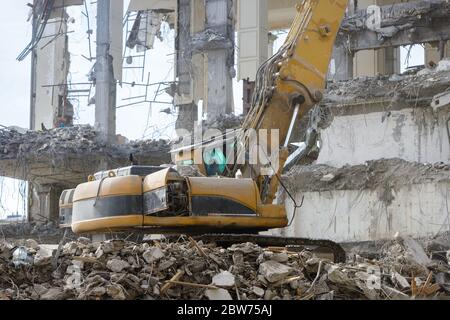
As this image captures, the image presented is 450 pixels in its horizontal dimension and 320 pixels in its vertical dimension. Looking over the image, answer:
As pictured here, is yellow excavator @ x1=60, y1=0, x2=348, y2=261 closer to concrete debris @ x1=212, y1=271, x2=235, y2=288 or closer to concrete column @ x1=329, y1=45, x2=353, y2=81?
concrete debris @ x1=212, y1=271, x2=235, y2=288

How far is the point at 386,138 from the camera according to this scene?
18.8m

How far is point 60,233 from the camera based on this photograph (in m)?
24.3

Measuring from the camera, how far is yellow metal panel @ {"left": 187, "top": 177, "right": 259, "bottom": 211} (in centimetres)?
1052

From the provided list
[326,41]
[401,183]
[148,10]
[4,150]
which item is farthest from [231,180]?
[148,10]

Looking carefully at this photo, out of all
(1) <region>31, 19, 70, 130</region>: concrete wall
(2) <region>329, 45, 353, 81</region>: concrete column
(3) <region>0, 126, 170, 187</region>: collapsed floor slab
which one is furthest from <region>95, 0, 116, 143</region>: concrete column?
(2) <region>329, 45, 353, 81</region>: concrete column

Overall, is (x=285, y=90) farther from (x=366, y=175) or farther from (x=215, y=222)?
(x=366, y=175)

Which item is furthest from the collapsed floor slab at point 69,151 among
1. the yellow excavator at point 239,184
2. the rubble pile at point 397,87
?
the yellow excavator at point 239,184

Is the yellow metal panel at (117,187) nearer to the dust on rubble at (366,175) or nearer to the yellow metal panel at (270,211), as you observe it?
the yellow metal panel at (270,211)

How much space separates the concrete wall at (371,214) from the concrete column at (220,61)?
6076 millimetres

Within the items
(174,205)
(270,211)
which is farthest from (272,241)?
(174,205)

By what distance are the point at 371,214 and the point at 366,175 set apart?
0.82 meters

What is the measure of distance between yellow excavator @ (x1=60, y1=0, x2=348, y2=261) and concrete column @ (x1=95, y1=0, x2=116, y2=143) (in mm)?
13718
